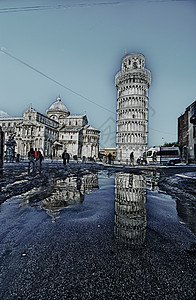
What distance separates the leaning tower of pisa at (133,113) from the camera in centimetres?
5504

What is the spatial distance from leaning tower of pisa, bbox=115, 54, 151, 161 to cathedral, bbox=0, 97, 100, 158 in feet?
34.7

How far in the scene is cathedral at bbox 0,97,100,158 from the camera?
164ft

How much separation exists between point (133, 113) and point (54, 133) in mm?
29693

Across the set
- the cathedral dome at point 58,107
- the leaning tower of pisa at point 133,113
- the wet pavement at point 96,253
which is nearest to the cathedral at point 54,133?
the cathedral dome at point 58,107

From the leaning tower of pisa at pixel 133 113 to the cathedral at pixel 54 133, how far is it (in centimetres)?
Result: 1057

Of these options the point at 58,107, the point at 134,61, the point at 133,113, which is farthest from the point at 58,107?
Result: the point at 134,61

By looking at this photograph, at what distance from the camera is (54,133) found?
5600 cm

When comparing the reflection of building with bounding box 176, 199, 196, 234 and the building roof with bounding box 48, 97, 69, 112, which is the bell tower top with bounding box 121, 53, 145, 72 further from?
the reflection of building with bounding box 176, 199, 196, 234

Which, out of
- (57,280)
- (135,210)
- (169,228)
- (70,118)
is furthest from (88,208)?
(70,118)

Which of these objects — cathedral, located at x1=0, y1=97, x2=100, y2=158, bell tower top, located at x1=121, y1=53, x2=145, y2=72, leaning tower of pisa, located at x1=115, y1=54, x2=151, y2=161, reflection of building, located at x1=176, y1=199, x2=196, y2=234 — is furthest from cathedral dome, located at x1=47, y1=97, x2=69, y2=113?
reflection of building, located at x1=176, y1=199, x2=196, y2=234

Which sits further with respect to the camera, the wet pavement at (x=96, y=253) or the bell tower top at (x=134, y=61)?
the bell tower top at (x=134, y=61)

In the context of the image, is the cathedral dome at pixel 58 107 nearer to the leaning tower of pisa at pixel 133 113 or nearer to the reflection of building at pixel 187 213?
the leaning tower of pisa at pixel 133 113

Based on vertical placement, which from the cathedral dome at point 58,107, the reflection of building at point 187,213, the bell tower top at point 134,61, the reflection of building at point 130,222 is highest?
the bell tower top at point 134,61

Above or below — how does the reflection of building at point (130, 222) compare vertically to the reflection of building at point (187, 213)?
above
